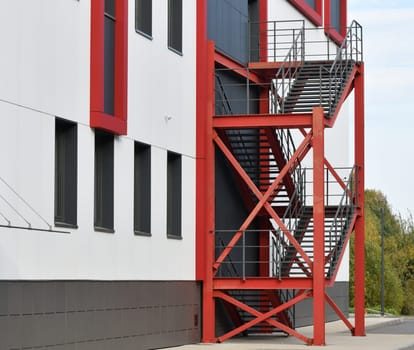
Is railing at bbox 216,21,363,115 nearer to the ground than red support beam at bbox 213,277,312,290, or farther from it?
farther from it

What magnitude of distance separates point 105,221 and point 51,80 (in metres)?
3.90

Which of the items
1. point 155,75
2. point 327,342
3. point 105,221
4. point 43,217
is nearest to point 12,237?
point 43,217

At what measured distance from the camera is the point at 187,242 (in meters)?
30.1

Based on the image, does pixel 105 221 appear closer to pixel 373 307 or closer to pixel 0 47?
pixel 0 47

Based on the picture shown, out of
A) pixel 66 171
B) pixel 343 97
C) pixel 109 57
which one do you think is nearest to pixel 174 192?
pixel 109 57

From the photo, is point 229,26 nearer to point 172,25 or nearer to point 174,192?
point 172,25

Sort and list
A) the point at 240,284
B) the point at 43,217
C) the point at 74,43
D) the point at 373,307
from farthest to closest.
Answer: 1. the point at 373,307
2. the point at 240,284
3. the point at 74,43
4. the point at 43,217

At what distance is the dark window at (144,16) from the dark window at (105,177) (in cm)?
327

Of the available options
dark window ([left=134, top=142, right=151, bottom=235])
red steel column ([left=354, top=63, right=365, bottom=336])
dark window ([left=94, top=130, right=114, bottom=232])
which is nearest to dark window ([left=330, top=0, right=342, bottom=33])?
red steel column ([left=354, top=63, right=365, bottom=336])

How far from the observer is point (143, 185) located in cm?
2795

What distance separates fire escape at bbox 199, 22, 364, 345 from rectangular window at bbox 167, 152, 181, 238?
49.5 inches

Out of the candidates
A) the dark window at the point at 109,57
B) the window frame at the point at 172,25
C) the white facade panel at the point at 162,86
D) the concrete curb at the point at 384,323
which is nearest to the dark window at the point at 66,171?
the dark window at the point at 109,57

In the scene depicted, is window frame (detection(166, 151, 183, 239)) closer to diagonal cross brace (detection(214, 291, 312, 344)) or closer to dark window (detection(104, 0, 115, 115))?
diagonal cross brace (detection(214, 291, 312, 344))

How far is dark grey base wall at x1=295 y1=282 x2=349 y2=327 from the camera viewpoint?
132ft
